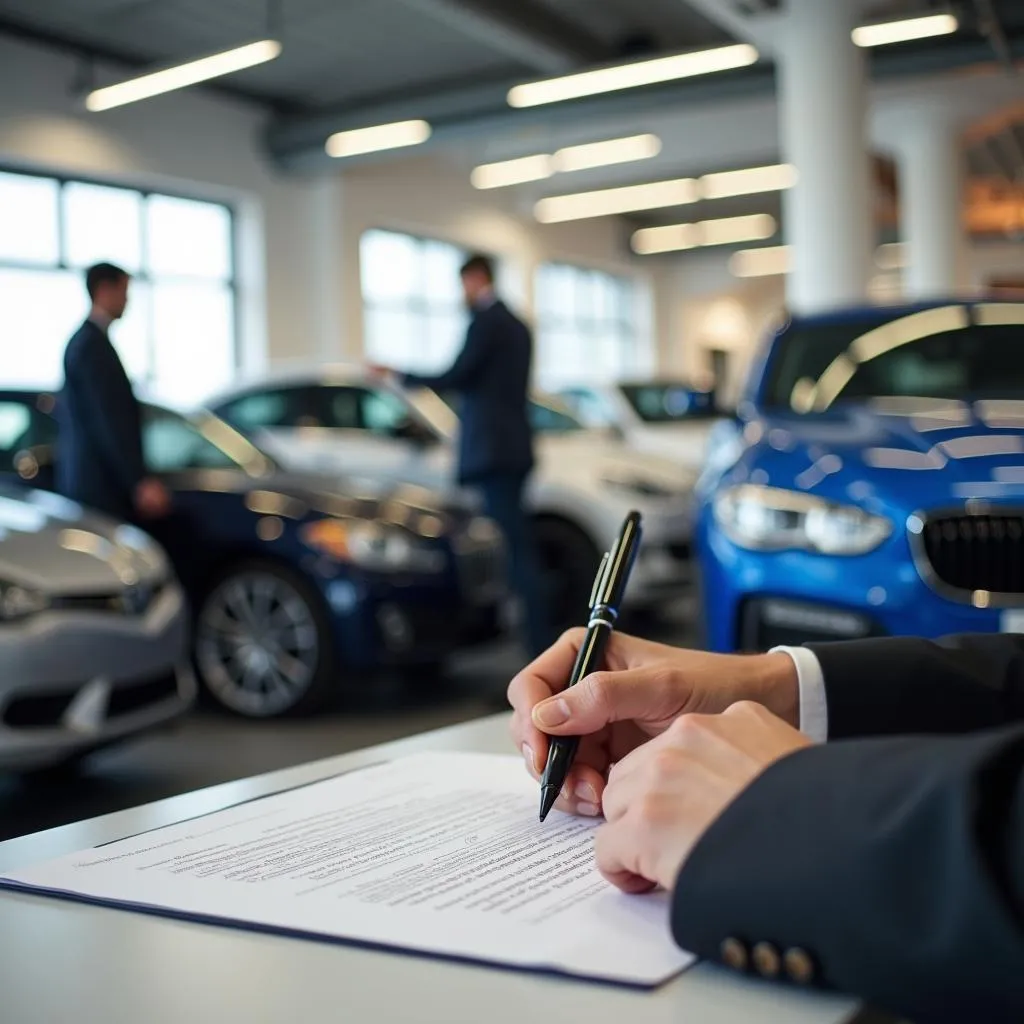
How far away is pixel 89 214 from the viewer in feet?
42.2

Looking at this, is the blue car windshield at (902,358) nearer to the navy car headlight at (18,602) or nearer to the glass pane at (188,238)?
the navy car headlight at (18,602)

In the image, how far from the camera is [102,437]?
16.2 feet

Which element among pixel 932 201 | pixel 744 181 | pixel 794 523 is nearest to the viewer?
pixel 794 523

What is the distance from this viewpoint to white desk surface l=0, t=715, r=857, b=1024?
63 cm

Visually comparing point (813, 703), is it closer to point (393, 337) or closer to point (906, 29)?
point (906, 29)

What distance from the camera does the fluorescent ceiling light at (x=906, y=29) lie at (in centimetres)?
1016

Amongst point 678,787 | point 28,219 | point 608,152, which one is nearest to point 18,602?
point 678,787

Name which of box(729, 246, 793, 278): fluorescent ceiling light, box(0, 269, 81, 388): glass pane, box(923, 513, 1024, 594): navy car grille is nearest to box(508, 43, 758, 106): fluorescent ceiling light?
box(0, 269, 81, 388): glass pane

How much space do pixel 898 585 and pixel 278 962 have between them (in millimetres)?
2592

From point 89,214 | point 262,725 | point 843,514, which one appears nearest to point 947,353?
point 843,514

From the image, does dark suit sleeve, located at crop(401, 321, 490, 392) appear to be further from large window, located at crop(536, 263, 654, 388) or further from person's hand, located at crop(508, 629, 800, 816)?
large window, located at crop(536, 263, 654, 388)

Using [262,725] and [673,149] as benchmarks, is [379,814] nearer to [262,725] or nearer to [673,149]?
[262,725]

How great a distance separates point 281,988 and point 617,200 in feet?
60.5

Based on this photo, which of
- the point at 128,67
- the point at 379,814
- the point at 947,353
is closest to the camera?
the point at 379,814
